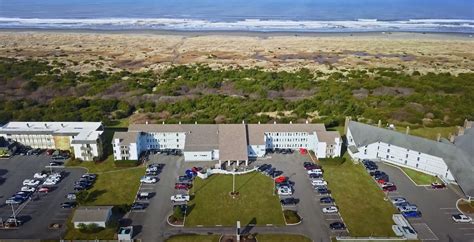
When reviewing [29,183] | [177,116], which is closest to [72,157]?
[29,183]

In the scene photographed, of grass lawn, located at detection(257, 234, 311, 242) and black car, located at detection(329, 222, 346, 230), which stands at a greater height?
black car, located at detection(329, 222, 346, 230)

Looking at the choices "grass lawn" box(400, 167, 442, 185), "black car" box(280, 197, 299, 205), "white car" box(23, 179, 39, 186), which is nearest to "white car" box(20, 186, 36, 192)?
"white car" box(23, 179, 39, 186)

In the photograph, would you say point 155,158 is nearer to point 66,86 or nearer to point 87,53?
point 66,86

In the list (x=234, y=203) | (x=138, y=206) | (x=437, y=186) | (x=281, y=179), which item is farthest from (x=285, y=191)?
(x=437, y=186)

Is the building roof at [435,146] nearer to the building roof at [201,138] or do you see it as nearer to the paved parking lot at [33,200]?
the building roof at [201,138]

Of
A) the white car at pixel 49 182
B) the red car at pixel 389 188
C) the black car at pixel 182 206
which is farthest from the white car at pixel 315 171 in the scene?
the white car at pixel 49 182

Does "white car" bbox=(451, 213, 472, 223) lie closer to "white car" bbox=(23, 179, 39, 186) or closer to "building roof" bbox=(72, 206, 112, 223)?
"building roof" bbox=(72, 206, 112, 223)

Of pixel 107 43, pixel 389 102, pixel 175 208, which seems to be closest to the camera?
pixel 175 208
